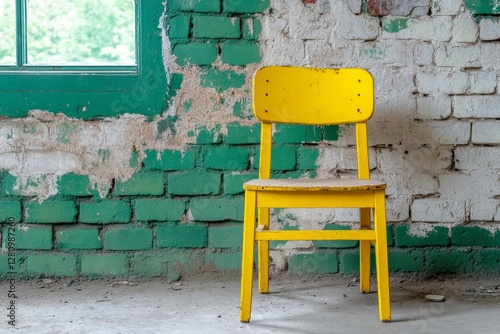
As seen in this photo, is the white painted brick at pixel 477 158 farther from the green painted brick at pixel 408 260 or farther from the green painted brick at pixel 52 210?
the green painted brick at pixel 52 210

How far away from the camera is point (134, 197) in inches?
101

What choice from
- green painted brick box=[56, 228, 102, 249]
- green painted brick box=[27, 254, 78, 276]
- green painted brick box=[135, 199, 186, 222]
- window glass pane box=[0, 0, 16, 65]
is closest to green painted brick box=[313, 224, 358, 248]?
green painted brick box=[135, 199, 186, 222]

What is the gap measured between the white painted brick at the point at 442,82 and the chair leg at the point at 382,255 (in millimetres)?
746

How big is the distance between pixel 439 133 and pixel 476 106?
0.63ft

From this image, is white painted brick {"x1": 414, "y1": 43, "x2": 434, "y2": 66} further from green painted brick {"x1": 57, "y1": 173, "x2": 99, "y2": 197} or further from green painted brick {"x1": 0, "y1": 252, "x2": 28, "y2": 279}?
green painted brick {"x1": 0, "y1": 252, "x2": 28, "y2": 279}

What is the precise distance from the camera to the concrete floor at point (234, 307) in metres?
1.98

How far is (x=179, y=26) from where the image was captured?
2537 mm

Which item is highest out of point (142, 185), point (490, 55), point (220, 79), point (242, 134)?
point (490, 55)

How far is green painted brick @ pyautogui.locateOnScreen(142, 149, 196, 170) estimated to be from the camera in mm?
2561

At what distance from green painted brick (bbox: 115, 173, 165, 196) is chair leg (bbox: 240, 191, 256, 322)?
64cm

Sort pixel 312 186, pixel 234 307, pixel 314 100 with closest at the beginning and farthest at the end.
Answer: pixel 312 186, pixel 234 307, pixel 314 100

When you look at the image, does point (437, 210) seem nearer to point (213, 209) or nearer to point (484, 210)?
point (484, 210)

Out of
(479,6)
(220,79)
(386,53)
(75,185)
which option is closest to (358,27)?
(386,53)

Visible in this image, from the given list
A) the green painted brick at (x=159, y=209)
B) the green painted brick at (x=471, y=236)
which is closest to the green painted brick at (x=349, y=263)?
the green painted brick at (x=471, y=236)
